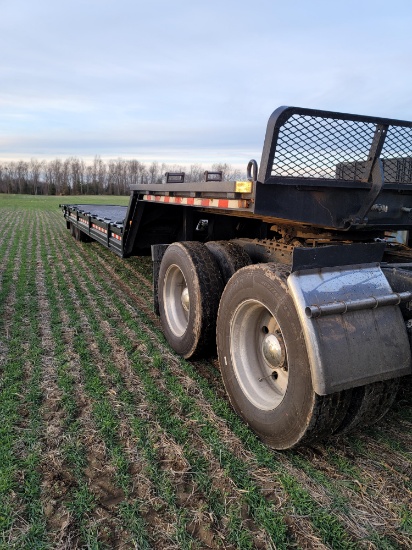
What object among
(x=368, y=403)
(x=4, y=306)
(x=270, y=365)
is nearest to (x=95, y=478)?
(x=270, y=365)

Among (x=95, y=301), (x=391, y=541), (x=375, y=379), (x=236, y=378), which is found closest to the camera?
(x=391, y=541)

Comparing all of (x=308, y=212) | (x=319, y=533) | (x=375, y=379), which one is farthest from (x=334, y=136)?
(x=319, y=533)

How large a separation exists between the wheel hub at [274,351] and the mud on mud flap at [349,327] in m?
0.45

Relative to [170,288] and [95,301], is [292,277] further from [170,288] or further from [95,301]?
[95,301]

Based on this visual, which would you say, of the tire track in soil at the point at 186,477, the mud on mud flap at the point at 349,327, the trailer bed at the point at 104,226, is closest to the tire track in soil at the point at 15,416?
the tire track in soil at the point at 186,477

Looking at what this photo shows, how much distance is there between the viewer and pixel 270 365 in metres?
2.68

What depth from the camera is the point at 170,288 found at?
13.7ft

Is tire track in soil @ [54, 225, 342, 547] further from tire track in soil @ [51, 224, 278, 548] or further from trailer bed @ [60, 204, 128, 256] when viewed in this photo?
trailer bed @ [60, 204, 128, 256]

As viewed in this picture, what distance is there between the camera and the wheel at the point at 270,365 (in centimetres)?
219

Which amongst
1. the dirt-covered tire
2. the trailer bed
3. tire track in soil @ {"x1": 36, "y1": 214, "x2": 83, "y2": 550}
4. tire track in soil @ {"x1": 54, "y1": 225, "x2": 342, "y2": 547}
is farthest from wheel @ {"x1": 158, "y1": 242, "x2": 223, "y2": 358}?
the trailer bed

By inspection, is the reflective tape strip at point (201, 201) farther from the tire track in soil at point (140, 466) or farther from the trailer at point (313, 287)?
the tire track in soil at point (140, 466)

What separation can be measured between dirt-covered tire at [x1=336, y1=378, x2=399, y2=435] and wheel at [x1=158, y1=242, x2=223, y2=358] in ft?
4.43

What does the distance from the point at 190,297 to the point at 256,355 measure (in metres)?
0.86

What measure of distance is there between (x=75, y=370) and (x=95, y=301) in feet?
7.01
